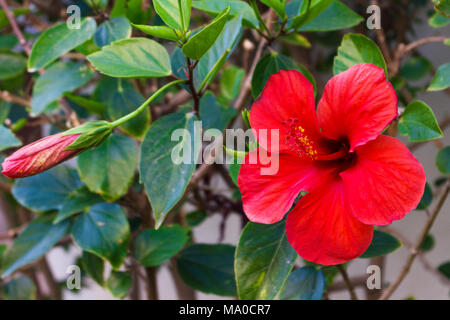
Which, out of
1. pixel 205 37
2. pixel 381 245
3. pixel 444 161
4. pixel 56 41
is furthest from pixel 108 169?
pixel 444 161

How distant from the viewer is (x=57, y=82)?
69 cm

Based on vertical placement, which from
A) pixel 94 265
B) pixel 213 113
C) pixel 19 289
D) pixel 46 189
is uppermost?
pixel 213 113

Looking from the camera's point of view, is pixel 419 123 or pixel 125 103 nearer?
pixel 419 123

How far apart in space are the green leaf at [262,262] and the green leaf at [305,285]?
4.7 inches

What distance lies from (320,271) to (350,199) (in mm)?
245

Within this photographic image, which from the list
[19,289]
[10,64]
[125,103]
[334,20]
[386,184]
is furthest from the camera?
[19,289]

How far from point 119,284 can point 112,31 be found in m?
0.41

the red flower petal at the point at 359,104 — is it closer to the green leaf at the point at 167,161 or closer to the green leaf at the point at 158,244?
the green leaf at the point at 167,161

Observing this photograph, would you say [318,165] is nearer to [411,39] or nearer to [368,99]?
[368,99]

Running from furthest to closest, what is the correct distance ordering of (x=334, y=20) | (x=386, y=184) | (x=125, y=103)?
1. (x=125, y=103)
2. (x=334, y=20)
3. (x=386, y=184)

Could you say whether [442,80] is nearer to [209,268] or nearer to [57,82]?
[209,268]

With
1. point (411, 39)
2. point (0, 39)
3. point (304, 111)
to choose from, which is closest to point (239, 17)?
point (304, 111)

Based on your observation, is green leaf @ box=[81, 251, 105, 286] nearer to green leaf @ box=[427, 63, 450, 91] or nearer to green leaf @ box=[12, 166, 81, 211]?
green leaf @ box=[12, 166, 81, 211]

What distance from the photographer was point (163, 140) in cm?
49
